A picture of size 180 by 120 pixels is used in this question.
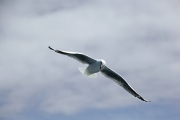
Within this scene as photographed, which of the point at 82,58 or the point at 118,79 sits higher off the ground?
the point at 118,79

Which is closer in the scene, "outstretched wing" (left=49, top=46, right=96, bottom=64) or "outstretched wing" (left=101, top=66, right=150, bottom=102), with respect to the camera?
"outstretched wing" (left=49, top=46, right=96, bottom=64)

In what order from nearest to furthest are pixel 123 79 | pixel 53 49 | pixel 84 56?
pixel 53 49
pixel 84 56
pixel 123 79

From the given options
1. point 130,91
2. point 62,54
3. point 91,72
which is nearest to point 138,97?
point 130,91

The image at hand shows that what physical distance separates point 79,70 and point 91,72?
1.45 meters

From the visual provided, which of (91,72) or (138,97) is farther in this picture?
(138,97)

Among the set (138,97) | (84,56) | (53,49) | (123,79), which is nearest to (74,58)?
(84,56)

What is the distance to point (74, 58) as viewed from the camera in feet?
133

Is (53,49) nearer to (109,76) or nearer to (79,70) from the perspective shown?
(79,70)

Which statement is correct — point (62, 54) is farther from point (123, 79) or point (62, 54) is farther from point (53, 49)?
point (123, 79)

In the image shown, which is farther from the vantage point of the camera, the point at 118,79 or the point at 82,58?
the point at 118,79

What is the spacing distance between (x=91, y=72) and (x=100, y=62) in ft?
5.42

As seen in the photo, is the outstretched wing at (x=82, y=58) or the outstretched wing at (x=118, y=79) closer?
the outstretched wing at (x=82, y=58)

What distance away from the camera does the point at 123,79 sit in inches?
1778

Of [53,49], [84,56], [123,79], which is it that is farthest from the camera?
[123,79]
